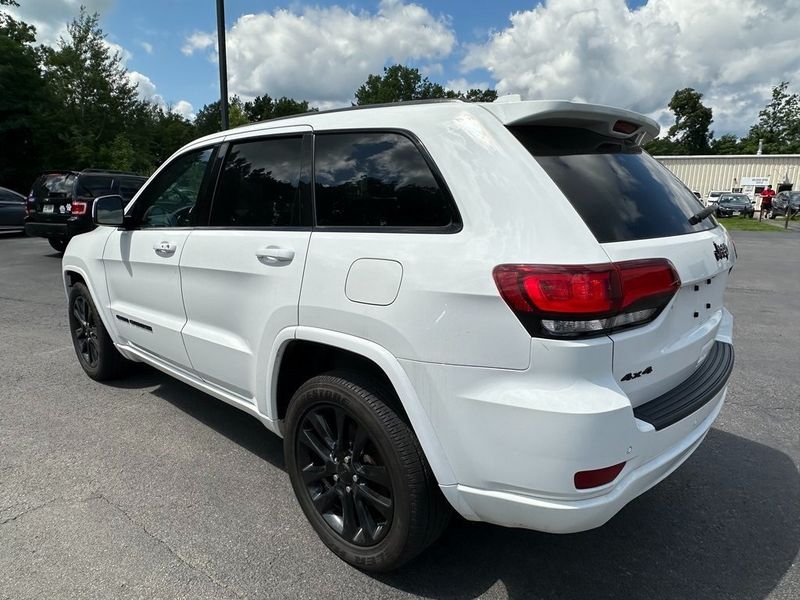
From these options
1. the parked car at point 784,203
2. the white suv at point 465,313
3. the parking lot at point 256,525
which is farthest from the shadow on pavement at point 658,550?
the parked car at point 784,203

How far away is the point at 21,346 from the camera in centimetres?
548

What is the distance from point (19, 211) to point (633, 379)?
61.9 feet

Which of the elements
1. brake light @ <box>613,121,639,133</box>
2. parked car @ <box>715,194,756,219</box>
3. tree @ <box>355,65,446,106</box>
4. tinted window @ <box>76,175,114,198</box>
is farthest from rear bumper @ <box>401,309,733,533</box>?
tree @ <box>355,65,446,106</box>

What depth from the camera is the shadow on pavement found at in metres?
2.23

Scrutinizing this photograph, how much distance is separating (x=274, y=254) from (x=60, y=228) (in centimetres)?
1104

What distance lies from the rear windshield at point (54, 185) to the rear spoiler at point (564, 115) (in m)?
12.0

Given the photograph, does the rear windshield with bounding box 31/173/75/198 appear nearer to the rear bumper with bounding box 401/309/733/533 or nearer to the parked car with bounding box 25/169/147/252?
the parked car with bounding box 25/169/147/252

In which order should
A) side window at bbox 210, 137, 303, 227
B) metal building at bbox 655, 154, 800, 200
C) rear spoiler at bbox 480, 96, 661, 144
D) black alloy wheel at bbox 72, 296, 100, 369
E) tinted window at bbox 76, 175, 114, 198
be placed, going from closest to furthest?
rear spoiler at bbox 480, 96, 661, 144 < side window at bbox 210, 137, 303, 227 < black alloy wheel at bbox 72, 296, 100, 369 < tinted window at bbox 76, 175, 114, 198 < metal building at bbox 655, 154, 800, 200

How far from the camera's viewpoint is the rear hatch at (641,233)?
189cm

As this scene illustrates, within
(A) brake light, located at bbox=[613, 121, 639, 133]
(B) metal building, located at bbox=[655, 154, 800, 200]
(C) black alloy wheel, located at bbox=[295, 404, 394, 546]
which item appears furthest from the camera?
(B) metal building, located at bbox=[655, 154, 800, 200]

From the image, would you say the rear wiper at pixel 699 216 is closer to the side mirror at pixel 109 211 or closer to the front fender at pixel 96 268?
the side mirror at pixel 109 211

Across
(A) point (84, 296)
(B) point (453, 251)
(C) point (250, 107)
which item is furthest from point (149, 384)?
(C) point (250, 107)

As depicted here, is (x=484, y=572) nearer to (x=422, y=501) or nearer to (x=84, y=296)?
(x=422, y=501)

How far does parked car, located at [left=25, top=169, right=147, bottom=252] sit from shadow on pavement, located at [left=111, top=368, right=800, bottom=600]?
Answer: 10.7m
